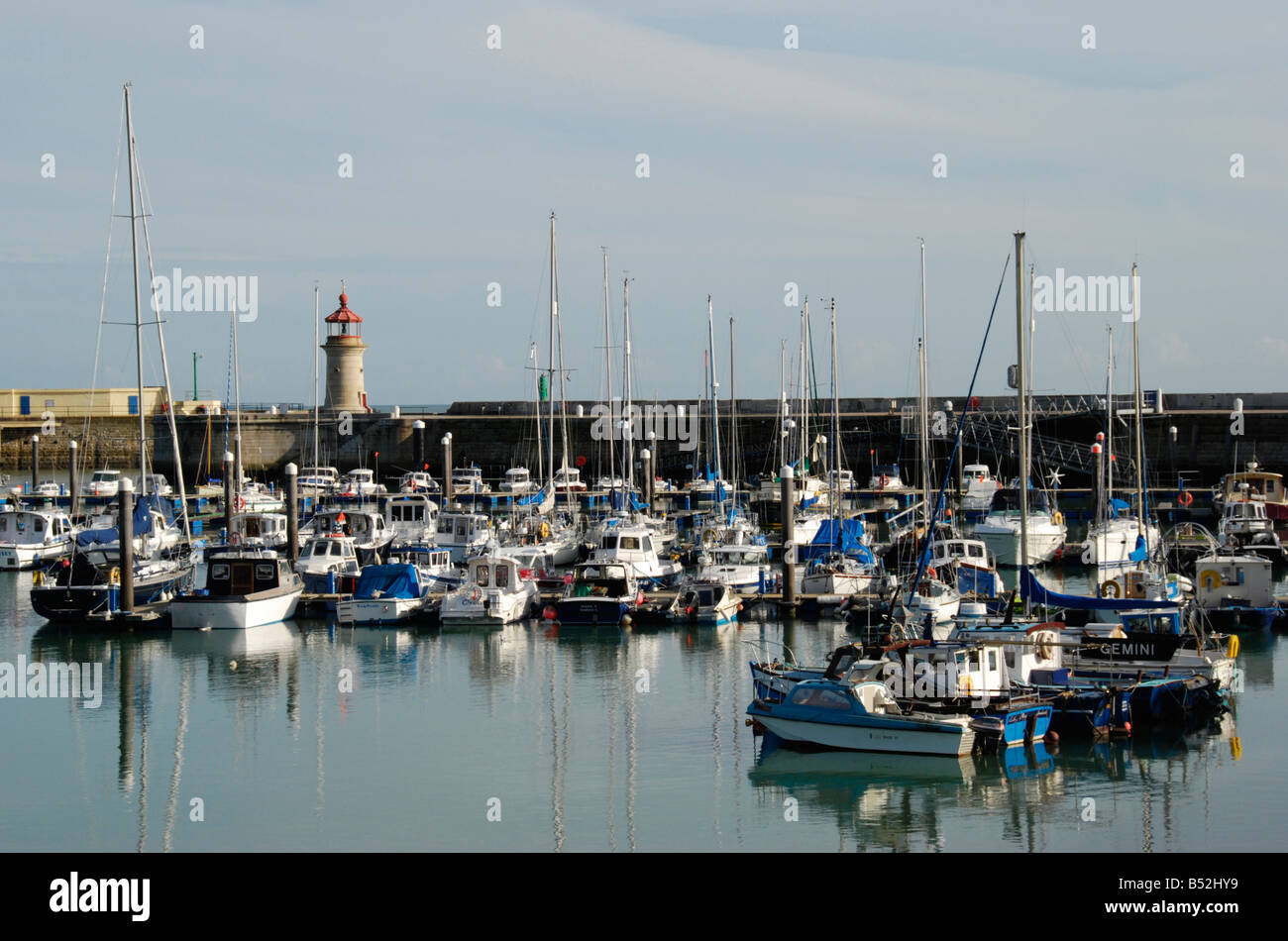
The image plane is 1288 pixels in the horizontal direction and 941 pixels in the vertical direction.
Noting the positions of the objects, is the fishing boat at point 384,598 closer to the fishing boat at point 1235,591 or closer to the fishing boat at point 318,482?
the fishing boat at point 1235,591

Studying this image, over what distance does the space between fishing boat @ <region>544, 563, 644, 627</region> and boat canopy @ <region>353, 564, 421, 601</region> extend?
3.13m

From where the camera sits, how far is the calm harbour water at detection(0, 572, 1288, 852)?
61.4ft

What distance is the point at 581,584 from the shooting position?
34688 millimetres

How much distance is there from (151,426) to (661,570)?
38.4 meters

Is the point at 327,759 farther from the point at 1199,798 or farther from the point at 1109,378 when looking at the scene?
the point at 1109,378

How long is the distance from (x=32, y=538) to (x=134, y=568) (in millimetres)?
11742

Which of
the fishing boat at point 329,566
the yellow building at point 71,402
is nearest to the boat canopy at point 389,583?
the fishing boat at point 329,566

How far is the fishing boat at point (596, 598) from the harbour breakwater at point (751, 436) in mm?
26583

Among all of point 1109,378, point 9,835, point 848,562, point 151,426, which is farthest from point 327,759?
point 151,426

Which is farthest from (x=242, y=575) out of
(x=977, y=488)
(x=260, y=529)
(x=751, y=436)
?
(x=751, y=436)

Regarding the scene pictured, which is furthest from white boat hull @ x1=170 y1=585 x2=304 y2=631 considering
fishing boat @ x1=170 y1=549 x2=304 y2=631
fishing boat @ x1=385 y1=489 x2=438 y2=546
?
fishing boat @ x1=385 y1=489 x2=438 y2=546

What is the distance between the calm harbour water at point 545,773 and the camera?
18.7 meters

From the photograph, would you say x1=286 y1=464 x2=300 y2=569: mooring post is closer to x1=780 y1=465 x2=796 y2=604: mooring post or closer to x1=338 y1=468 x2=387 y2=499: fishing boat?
x1=338 y1=468 x2=387 y2=499: fishing boat
